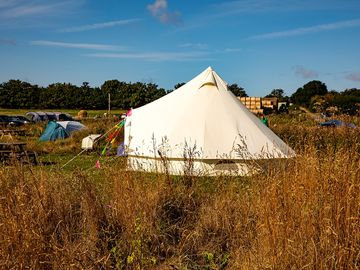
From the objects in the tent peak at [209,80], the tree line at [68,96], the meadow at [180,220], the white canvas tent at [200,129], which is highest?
the tree line at [68,96]

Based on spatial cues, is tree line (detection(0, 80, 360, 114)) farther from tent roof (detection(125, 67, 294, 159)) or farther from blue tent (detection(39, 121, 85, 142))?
tent roof (detection(125, 67, 294, 159))

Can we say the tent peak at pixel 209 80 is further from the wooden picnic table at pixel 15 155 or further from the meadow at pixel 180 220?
the meadow at pixel 180 220

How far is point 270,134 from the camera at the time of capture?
35.6 ft

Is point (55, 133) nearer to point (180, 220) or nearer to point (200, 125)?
point (200, 125)

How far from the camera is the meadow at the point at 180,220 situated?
3.33 metres

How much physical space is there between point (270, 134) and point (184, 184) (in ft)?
18.4

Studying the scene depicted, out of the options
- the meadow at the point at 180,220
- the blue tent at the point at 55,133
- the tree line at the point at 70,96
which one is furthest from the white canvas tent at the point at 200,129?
the tree line at the point at 70,96

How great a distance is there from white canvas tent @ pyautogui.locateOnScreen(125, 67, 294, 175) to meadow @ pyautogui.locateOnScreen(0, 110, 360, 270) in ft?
15.2

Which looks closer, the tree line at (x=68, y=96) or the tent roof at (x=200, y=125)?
the tent roof at (x=200, y=125)

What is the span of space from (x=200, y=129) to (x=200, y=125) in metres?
0.12

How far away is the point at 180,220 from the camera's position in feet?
16.0

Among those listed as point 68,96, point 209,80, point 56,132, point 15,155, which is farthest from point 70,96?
point 15,155

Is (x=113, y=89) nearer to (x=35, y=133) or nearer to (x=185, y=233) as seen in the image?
(x=35, y=133)

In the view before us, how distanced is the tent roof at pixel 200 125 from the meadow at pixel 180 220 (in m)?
4.75
